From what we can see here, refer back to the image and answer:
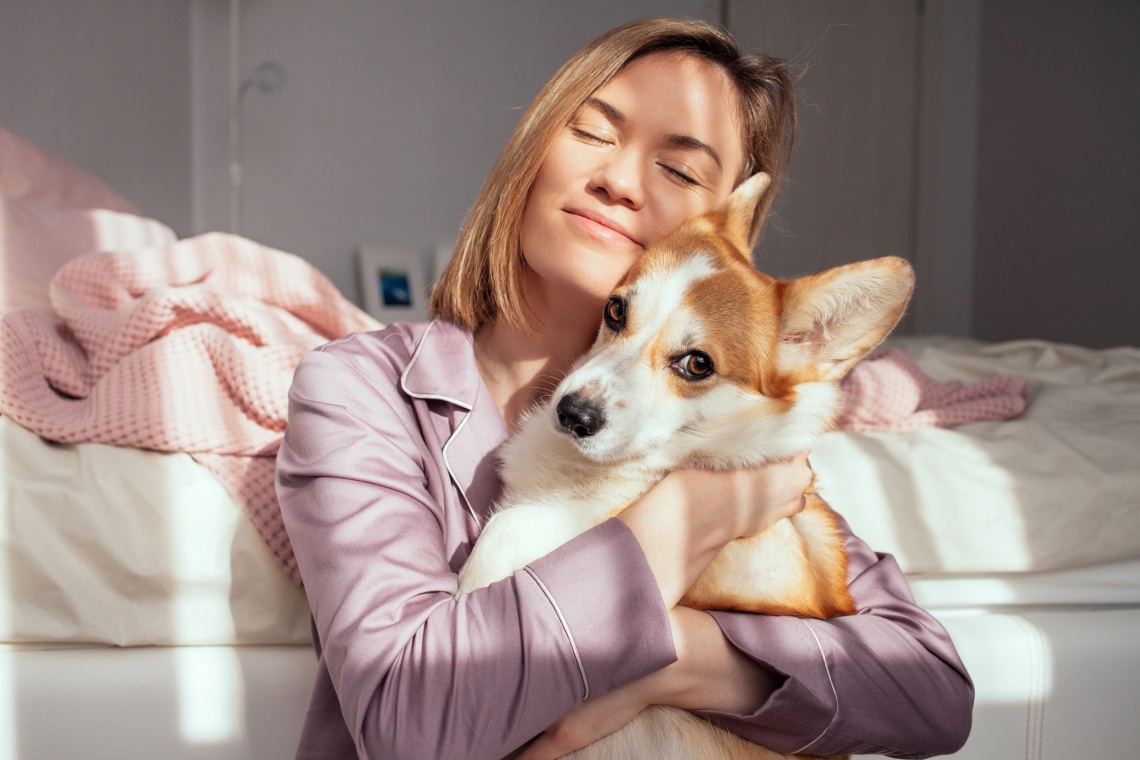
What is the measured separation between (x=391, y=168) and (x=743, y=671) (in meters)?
4.08

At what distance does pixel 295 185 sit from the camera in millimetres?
4449

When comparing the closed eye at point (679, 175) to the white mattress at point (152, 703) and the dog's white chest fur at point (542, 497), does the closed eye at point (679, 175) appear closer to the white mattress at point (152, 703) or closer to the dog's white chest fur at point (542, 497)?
the dog's white chest fur at point (542, 497)

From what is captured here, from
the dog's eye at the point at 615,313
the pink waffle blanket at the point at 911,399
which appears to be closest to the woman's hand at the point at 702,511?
the dog's eye at the point at 615,313

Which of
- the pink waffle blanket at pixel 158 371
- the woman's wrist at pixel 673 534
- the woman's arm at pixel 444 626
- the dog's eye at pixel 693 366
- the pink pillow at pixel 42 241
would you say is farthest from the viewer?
the pink pillow at pixel 42 241

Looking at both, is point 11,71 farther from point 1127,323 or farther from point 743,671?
point 1127,323

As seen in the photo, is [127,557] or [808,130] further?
[808,130]

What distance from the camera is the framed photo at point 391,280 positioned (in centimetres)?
443

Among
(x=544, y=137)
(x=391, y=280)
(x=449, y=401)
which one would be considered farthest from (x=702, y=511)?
(x=391, y=280)

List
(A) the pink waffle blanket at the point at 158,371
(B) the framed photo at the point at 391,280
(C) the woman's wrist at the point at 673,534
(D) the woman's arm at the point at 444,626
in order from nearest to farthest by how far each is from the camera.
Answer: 1. (D) the woman's arm at the point at 444,626
2. (C) the woman's wrist at the point at 673,534
3. (A) the pink waffle blanket at the point at 158,371
4. (B) the framed photo at the point at 391,280

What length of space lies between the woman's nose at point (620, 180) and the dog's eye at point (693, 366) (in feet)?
0.90

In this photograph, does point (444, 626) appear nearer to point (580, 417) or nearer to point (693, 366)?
point (580, 417)

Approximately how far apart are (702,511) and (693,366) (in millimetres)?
210

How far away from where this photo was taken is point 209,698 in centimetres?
127

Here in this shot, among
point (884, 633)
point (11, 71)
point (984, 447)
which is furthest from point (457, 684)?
point (11, 71)
